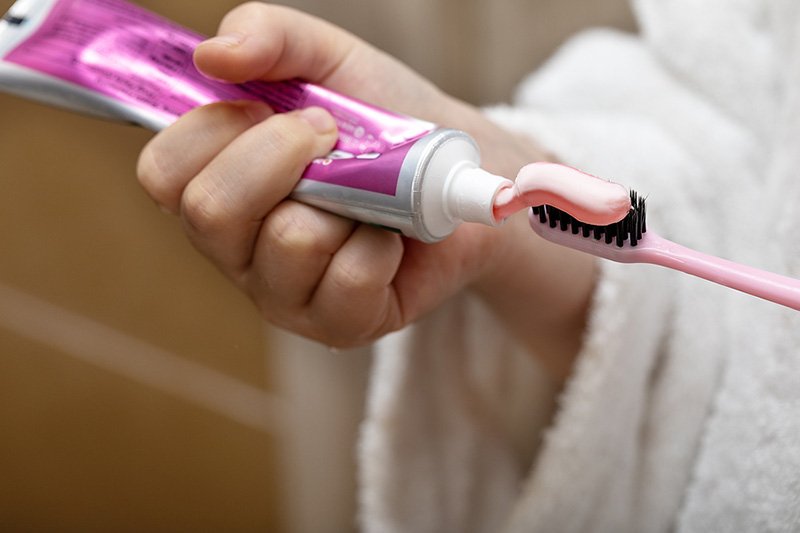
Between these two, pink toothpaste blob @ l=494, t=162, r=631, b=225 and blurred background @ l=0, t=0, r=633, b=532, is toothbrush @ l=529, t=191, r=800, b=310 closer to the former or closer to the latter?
pink toothpaste blob @ l=494, t=162, r=631, b=225

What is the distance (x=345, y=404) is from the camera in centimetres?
81

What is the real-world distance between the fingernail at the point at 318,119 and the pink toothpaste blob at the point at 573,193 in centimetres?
10

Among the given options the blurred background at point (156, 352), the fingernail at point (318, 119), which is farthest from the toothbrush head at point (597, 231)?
the blurred background at point (156, 352)

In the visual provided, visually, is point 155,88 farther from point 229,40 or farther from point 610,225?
point 610,225

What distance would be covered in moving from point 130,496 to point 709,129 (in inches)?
24.9

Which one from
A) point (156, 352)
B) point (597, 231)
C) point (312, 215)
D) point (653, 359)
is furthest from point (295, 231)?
point (156, 352)

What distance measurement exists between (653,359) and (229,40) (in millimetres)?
294

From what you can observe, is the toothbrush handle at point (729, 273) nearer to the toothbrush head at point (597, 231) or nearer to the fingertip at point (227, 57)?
the toothbrush head at point (597, 231)

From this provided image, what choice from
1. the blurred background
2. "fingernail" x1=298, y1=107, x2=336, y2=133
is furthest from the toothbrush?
the blurred background

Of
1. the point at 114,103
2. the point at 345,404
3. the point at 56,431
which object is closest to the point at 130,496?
the point at 56,431

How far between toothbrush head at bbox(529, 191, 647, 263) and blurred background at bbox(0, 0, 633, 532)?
381 mm

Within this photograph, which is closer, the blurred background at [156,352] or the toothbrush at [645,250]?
the toothbrush at [645,250]

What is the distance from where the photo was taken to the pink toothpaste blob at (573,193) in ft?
0.85

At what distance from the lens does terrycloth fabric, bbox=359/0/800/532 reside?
1.31ft
